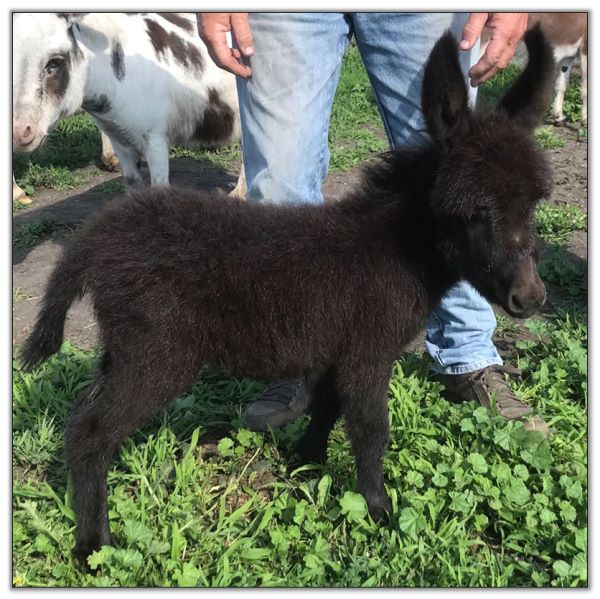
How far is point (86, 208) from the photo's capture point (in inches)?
281

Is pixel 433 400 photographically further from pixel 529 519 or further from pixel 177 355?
pixel 177 355

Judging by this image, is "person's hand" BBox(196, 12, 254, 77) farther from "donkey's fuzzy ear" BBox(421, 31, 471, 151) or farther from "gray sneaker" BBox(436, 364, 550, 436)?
"gray sneaker" BBox(436, 364, 550, 436)

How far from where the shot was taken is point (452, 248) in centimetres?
262

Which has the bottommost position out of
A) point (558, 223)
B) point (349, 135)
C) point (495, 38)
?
point (558, 223)

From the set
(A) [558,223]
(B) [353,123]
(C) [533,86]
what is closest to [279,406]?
(C) [533,86]

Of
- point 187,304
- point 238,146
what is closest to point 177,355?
point 187,304

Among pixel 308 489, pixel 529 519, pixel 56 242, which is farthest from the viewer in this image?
pixel 56 242

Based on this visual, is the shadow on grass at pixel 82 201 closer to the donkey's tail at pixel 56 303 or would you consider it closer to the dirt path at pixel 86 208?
the dirt path at pixel 86 208

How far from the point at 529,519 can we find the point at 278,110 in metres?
2.07

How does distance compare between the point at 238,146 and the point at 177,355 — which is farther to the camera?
the point at 238,146

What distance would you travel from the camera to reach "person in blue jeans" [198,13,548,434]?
10.1 ft

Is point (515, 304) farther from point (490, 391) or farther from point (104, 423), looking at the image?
point (104, 423)

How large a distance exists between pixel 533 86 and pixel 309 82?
3.33 ft

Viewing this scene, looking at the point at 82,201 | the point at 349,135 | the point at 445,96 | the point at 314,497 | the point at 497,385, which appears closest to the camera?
the point at 445,96
